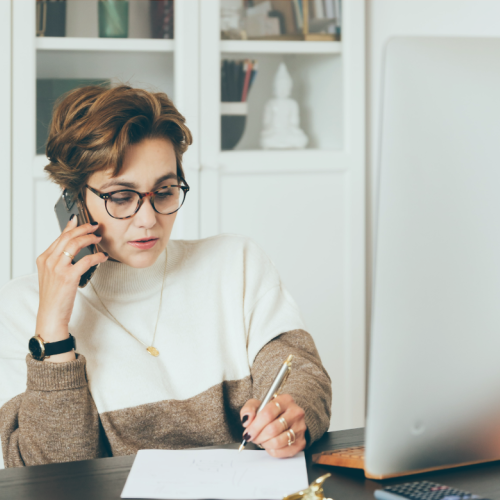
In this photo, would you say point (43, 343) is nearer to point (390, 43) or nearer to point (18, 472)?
point (18, 472)

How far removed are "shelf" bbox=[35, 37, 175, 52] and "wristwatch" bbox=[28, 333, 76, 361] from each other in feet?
4.58

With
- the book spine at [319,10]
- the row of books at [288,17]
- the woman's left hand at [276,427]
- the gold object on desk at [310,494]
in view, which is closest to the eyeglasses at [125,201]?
the woman's left hand at [276,427]

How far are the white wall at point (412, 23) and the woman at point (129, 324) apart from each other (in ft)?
1.69

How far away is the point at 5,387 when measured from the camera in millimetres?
1087

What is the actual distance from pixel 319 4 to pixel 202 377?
1.69m

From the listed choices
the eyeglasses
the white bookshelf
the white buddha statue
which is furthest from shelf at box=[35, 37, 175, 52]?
the eyeglasses

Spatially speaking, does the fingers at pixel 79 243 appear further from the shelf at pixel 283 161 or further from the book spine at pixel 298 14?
the book spine at pixel 298 14

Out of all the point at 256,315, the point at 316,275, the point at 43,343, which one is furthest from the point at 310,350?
the point at 316,275

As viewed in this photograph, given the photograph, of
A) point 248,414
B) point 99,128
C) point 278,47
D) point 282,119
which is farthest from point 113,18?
point 248,414

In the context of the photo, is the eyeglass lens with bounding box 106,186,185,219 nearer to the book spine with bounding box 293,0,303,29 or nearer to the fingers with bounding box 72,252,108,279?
the fingers with bounding box 72,252,108,279

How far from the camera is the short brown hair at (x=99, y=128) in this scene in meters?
1.10

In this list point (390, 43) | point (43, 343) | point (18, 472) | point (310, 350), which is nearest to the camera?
point (390, 43)

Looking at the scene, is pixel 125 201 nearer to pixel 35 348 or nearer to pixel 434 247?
pixel 35 348

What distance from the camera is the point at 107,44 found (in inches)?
83.7
